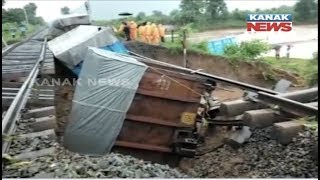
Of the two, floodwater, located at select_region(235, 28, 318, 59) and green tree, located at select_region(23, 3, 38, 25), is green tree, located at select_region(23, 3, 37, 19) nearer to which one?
green tree, located at select_region(23, 3, 38, 25)

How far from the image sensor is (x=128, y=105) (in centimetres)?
398

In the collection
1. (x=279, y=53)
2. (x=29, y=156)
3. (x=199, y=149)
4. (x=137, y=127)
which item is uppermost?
(x=279, y=53)

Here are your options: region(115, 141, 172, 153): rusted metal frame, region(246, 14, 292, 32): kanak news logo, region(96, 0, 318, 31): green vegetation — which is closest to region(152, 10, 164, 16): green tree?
region(96, 0, 318, 31): green vegetation

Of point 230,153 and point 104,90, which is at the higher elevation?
point 104,90

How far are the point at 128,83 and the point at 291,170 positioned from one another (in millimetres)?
1820

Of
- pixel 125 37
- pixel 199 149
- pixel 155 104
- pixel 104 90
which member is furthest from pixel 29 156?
pixel 125 37

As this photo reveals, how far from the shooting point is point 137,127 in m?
4.21

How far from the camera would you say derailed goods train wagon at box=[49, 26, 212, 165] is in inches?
148

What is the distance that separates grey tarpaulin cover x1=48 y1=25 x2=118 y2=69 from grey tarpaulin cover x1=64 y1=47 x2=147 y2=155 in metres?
0.47

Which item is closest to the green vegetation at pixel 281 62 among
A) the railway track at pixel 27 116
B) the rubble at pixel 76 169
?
the rubble at pixel 76 169

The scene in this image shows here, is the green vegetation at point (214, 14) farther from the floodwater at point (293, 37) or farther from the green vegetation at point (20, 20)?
the green vegetation at point (20, 20)

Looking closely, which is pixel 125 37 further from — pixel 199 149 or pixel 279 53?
pixel 279 53

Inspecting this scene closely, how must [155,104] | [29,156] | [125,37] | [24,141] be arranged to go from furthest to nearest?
[125,37], [155,104], [24,141], [29,156]

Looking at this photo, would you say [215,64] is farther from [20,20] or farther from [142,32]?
[20,20]
